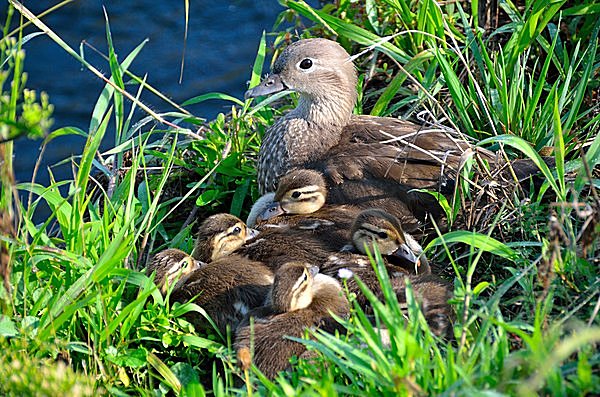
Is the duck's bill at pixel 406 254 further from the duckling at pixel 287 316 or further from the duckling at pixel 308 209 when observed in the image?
the duckling at pixel 287 316

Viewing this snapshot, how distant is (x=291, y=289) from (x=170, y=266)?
696 millimetres

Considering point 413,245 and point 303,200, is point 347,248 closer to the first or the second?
point 413,245

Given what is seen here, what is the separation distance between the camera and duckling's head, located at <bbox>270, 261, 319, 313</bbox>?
325cm

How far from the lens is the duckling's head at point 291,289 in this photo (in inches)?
128

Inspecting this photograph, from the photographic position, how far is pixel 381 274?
9.03ft

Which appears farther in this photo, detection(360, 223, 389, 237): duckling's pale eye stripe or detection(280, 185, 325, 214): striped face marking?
detection(280, 185, 325, 214): striped face marking

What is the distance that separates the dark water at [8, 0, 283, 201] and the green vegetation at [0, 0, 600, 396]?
0.95m

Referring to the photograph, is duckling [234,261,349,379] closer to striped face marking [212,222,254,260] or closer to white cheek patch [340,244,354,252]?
white cheek patch [340,244,354,252]

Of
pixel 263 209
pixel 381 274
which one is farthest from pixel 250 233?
pixel 381 274

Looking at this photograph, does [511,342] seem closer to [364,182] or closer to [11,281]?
[364,182]

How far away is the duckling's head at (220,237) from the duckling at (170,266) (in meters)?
0.12

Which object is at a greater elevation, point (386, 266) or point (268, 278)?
point (386, 266)

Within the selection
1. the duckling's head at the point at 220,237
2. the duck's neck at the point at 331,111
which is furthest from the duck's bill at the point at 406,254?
the duck's neck at the point at 331,111

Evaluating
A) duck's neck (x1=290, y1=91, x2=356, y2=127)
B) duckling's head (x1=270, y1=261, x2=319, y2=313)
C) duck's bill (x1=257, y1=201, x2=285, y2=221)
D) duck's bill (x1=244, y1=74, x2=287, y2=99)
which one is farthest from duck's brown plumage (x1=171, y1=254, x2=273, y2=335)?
duck's bill (x1=244, y1=74, x2=287, y2=99)
